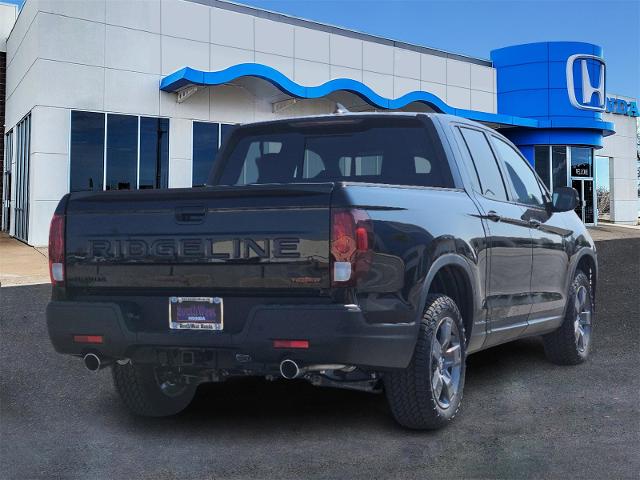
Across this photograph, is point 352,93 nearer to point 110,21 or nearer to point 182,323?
point 110,21

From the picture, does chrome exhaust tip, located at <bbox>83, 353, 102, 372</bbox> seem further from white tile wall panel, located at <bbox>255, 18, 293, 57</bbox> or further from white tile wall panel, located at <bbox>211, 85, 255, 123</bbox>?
white tile wall panel, located at <bbox>255, 18, 293, 57</bbox>

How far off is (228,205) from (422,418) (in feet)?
5.36

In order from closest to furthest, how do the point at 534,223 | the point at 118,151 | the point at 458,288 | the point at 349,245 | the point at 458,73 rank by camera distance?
the point at 349,245, the point at 458,288, the point at 534,223, the point at 118,151, the point at 458,73

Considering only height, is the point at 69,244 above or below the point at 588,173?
below

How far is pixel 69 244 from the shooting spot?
4.52 m

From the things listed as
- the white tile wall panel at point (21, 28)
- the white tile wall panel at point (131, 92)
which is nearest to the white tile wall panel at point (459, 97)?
A: the white tile wall panel at point (131, 92)

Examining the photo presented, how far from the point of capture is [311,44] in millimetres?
25188

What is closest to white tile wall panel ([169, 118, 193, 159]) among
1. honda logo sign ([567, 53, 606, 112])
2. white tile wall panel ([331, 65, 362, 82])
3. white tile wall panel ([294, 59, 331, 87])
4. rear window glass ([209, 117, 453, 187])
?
white tile wall panel ([294, 59, 331, 87])

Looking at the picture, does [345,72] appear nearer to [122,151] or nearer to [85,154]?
[122,151]

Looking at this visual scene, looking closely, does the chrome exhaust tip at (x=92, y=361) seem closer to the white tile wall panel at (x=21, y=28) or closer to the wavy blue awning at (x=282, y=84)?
the wavy blue awning at (x=282, y=84)

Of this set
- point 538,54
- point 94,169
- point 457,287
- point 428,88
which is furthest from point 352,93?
point 457,287

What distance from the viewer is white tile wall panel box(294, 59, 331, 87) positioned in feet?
81.8

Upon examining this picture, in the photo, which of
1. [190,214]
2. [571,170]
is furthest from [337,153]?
[571,170]

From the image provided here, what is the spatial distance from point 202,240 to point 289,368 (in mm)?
835
